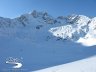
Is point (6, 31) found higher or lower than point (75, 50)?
higher

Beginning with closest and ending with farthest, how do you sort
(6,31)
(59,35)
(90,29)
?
(6,31), (59,35), (90,29)

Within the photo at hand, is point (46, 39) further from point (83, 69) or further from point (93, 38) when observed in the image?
point (83, 69)

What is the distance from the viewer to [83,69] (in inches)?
720

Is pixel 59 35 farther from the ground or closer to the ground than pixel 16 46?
farther from the ground

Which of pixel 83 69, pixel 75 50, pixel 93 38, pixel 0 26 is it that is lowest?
pixel 83 69

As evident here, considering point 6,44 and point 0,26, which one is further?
point 0,26

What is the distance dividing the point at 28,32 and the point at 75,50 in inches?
2212

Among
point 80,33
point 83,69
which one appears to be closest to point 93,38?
point 80,33

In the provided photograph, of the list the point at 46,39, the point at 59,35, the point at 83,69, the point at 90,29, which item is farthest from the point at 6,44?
the point at 83,69

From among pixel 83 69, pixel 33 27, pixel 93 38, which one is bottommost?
pixel 83 69

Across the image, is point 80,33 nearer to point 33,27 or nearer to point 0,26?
point 33,27

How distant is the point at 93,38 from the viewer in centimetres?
17312

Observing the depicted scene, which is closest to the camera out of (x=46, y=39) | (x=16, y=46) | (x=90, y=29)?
(x=16, y=46)

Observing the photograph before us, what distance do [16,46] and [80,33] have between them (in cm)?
7454
